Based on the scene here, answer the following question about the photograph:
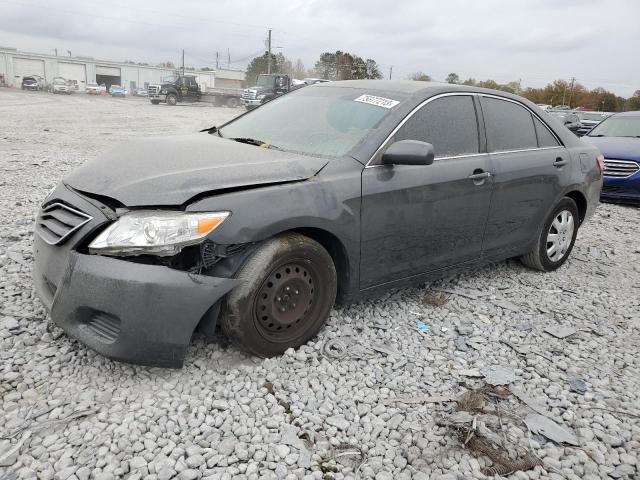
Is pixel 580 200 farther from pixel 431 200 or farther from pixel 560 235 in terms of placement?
pixel 431 200

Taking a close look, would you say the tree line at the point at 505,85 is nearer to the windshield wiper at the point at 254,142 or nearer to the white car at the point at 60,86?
the white car at the point at 60,86

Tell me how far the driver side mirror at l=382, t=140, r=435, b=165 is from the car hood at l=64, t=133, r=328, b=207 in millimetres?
423

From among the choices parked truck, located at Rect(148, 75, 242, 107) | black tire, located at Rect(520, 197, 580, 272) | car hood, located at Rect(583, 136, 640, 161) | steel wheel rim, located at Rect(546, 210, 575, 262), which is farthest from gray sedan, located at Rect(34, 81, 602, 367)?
parked truck, located at Rect(148, 75, 242, 107)

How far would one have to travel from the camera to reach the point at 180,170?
2.86 meters

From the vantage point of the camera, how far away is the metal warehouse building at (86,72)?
2665 inches

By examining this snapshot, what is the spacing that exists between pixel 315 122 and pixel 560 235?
2.75 metres

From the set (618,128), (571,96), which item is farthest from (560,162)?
(571,96)

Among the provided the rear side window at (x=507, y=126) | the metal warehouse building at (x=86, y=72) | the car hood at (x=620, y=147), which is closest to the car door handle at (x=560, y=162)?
the rear side window at (x=507, y=126)

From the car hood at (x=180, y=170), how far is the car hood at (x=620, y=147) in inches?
301

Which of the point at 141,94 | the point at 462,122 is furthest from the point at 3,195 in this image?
the point at 141,94

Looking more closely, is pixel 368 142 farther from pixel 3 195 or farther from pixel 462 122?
pixel 3 195

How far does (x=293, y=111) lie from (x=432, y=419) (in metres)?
2.46

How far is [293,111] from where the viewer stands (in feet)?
13.1

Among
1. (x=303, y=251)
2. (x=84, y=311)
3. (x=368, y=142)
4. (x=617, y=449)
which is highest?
(x=368, y=142)
